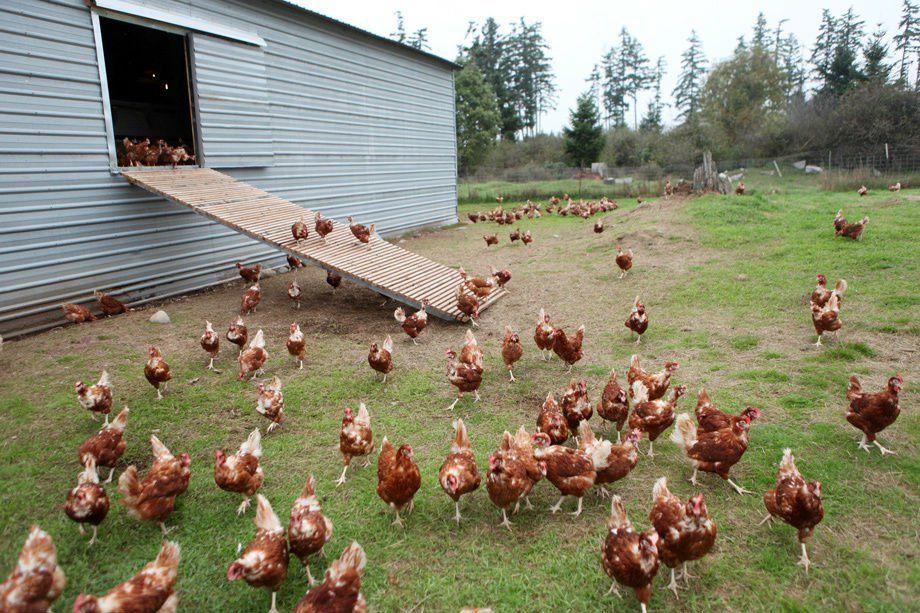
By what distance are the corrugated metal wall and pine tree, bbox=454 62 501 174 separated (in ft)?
68.2

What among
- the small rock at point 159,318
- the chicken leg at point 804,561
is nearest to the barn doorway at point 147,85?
the small rock at point 159,318

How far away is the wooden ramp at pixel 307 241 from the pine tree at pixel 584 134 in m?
29.1

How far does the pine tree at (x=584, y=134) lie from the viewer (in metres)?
34.8

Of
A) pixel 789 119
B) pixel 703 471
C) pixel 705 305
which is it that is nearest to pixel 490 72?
pixel 789 119

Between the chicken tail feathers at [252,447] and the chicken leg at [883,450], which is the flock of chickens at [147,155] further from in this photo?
the chicken leg at [883,450]

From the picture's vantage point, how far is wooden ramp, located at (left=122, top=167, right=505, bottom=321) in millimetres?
8289

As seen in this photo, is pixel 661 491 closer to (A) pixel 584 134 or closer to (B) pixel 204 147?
(B) pixel 204 147

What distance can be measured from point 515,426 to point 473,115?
35.9 m

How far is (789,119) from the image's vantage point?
3203 cm

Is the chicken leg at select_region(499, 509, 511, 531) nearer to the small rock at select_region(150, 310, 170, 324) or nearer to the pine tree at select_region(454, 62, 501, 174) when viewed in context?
the small rock at select_region(150, 310, 170, 324)

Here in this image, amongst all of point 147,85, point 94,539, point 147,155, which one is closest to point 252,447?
point 94,539

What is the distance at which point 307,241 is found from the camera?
29.2 ft

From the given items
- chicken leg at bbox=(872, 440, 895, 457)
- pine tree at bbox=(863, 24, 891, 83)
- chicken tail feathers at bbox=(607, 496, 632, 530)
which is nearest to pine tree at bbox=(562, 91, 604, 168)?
pine tree at bbox=(863, 24, 891, 83)

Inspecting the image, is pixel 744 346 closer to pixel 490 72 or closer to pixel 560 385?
pixel 560 385
